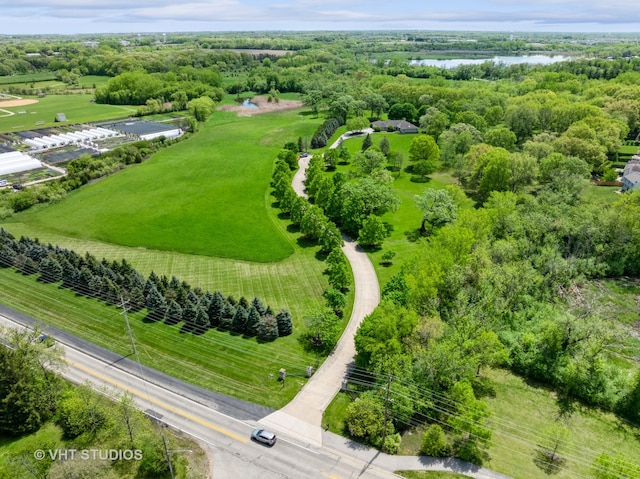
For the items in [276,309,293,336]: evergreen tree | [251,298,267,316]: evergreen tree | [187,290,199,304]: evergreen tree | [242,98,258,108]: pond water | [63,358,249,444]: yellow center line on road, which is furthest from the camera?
[242,98,258,108]: pond water

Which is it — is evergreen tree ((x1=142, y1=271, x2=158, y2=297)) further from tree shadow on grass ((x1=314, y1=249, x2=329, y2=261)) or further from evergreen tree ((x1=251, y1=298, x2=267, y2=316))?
tree shadow on grass ((x1=314, y1=249, x2=329, y2=261))

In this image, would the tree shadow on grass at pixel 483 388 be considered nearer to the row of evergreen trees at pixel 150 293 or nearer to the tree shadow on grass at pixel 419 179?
the row of evergreen trees at pixel 150 293

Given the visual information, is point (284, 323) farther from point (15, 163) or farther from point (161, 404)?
point (15, 163)

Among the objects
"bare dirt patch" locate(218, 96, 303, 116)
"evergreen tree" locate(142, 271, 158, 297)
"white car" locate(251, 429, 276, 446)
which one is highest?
"bare dirt patch" locate(218, 96, 303, 116)

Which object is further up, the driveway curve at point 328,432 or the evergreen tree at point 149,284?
the evergreen tree at point 149,284

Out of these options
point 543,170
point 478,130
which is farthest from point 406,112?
point 543,170

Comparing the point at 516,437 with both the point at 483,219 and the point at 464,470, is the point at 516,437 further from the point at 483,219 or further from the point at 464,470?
the point at 483,219

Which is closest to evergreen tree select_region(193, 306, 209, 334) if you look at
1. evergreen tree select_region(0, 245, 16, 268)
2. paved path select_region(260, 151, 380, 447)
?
paved path select_region(260, 151, 380, 447)

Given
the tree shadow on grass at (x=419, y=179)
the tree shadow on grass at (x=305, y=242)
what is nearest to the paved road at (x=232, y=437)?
the tree shadow on grass at (x=305, y=242)
